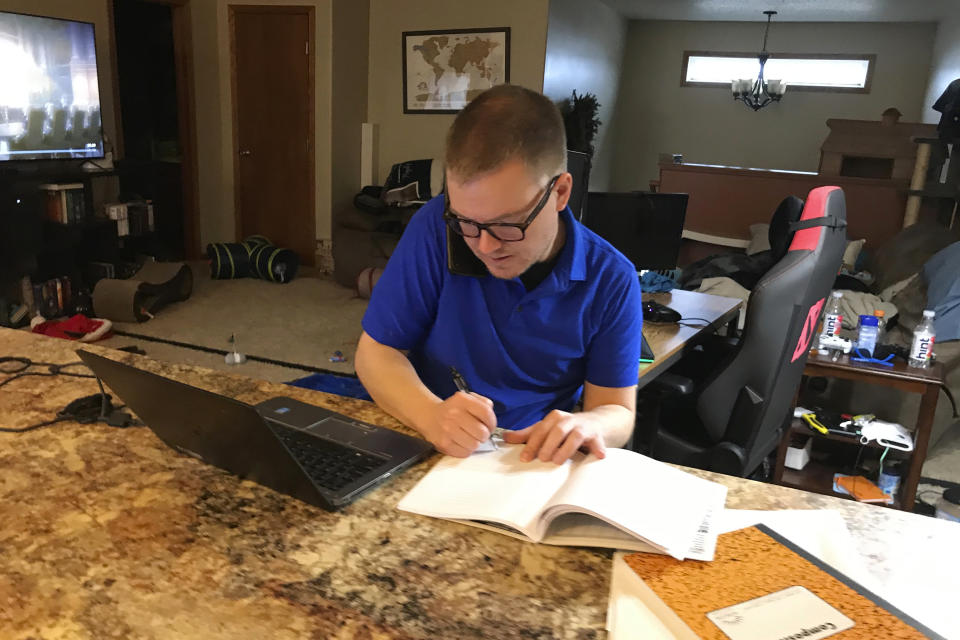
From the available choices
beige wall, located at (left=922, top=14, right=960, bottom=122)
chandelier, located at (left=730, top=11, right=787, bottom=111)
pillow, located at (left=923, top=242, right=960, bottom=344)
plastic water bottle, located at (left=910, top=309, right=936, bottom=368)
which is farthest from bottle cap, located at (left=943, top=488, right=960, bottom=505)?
chandelier, located at (left=730, top=11, right=787, bottom=111)

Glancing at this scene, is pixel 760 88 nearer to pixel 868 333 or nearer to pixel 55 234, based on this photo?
pixel 868 333

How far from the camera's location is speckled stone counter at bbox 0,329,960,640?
669 mm

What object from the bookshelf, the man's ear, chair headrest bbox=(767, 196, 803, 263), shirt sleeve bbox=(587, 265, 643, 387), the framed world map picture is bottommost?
the bookshelf

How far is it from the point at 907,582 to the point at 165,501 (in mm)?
852

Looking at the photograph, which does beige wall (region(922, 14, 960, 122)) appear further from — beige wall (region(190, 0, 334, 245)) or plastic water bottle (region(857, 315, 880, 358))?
beige wall (region(190, 0, 334, 245))

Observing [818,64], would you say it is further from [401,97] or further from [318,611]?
[318,611]

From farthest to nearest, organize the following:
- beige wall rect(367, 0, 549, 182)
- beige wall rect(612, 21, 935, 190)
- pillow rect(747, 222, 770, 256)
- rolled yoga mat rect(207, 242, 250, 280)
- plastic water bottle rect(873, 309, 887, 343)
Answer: beige wall rect(612, 21, 935, 190), beige wall rect(367, 0, 549, 182), rolled yoga mat rect(207, 242, 250, 280), pillow rect(747, 222, 770, 256), plastic water bottle rect(873, 309, 887, 343)

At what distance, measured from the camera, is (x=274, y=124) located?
6.25 meters

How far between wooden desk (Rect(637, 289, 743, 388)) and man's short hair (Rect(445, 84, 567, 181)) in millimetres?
929

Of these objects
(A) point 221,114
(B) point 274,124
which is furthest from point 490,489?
(A) point 221,114

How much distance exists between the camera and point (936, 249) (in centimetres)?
440

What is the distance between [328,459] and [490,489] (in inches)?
9.3

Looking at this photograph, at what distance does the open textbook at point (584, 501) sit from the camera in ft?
2.64

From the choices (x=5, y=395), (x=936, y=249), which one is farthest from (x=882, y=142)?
(x=5, y=395)
